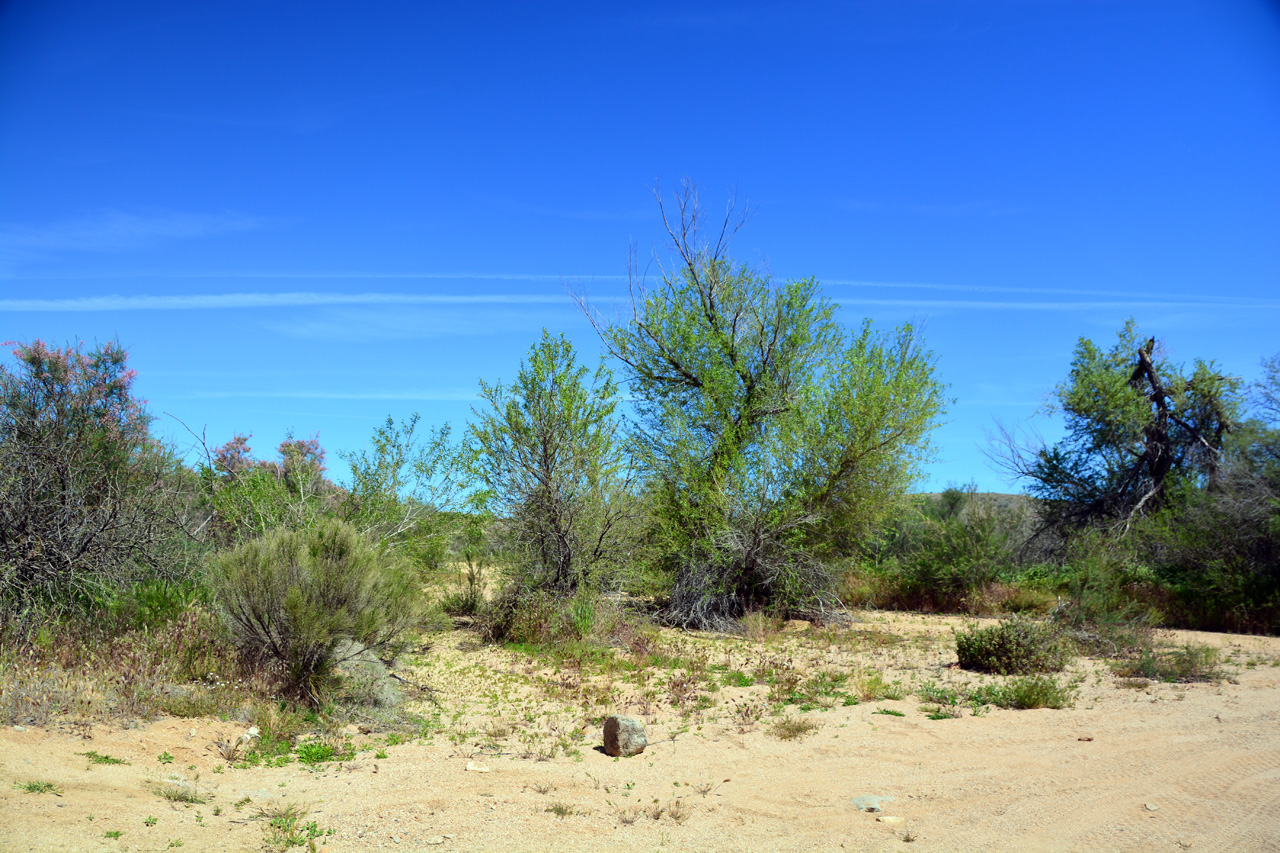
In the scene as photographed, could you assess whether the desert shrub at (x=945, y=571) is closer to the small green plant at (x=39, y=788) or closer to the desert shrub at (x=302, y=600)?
the desert shrub at (x=302, y=600)

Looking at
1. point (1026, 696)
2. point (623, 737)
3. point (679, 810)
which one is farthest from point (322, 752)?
point (1026, 696)

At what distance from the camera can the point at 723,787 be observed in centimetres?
650

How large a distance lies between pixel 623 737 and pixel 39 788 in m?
4.50

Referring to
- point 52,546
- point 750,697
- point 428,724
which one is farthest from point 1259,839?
point 52,546

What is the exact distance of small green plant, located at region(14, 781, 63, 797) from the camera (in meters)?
5.37

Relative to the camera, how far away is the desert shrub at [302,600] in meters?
8.33

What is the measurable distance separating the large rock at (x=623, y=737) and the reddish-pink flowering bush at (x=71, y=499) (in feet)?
21.9

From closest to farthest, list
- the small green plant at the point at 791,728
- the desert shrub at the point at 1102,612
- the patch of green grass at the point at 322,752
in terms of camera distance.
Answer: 1. the patch of green grass at the point at 322,752
2. the small green plant at the point at 791,728
3. the desert shrub at the point at 1102,612

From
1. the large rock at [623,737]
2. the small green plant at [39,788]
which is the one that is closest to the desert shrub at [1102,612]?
the large rock at [623,737]

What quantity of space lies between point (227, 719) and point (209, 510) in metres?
8.97

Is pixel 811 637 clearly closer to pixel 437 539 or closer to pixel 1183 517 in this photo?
pixel 437 539

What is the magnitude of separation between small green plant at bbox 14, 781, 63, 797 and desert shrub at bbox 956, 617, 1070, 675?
1044 centimetres

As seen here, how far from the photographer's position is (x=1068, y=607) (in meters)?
13.2

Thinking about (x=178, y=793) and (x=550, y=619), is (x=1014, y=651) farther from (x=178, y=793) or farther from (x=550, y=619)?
(x=178, y=793)
